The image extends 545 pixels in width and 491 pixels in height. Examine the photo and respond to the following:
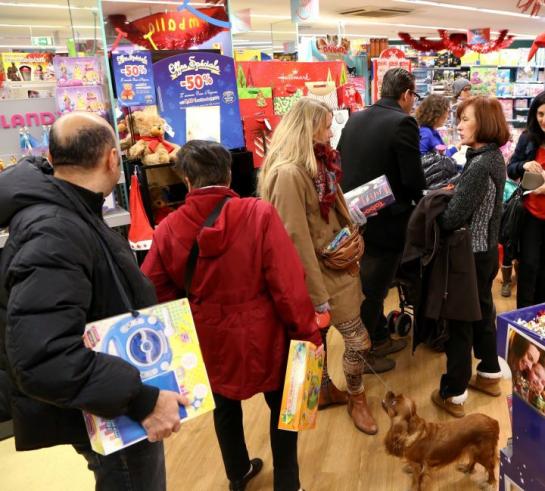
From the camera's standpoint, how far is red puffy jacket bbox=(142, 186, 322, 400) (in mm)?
1675

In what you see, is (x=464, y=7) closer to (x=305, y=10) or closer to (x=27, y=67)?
(x=305, y=10)

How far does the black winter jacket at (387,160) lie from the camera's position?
8.66 feet

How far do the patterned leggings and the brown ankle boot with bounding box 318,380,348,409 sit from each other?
0.63ft

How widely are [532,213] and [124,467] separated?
2583mm

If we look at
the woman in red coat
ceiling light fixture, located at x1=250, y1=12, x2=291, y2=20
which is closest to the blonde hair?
the woman in red coat

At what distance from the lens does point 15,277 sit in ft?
3.60

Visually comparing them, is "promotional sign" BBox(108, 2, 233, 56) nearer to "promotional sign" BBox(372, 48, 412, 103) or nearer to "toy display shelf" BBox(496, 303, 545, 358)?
"promotional sign" BBox(372, 48, 412, 103)

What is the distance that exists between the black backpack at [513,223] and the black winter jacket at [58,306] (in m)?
2.55

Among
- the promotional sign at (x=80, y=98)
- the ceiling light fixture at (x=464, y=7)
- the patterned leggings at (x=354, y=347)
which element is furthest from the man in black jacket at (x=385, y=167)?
the ceiling light fixture at (x=464, y=7)

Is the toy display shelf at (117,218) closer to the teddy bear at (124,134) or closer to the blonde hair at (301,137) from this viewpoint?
the teddy bear at (124,134)

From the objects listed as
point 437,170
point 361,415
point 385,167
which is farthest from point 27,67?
point 361,415

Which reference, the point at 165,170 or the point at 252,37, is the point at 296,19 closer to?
the point at 165,170

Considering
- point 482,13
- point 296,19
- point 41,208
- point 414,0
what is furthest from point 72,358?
point 482,13

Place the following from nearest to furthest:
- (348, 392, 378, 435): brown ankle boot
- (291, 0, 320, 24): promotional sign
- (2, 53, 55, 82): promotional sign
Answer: (348, 392, 378, 435): brown ankle boot → (291, 0, 320, 24): promotional sign → (2, 53, 55, 82): promotional sign
